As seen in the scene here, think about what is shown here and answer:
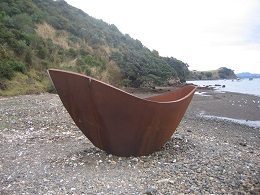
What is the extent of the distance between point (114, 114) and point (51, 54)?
23680mm

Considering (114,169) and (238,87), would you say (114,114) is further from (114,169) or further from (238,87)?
(238,87)

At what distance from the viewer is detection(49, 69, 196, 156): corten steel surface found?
5094 mm

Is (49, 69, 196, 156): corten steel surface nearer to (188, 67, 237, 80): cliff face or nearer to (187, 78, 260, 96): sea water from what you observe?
(187, 78, 260, 96): sea water

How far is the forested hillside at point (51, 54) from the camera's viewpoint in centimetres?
2036

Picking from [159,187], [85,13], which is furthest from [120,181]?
[85,13]

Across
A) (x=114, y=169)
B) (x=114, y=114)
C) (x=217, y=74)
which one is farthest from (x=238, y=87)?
(x=217, y=74)

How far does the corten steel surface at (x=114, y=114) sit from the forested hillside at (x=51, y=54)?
A: 13928mm

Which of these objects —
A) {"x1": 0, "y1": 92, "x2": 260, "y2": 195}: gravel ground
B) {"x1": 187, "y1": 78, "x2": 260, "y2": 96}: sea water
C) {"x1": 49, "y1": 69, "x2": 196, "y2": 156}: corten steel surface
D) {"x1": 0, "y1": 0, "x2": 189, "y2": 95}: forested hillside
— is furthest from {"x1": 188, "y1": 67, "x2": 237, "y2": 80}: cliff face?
{"x1": 49, "y1": 69, "x2": 196, "y2": 156}: corten steel surface

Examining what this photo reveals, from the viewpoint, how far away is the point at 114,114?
5234 millimetres

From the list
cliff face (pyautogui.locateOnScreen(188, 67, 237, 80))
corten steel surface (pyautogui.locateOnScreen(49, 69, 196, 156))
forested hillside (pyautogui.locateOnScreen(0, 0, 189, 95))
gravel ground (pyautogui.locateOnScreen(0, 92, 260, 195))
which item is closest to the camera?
gravel ground (pyautogui.locateOnScreen(0, 92, 260, 195))

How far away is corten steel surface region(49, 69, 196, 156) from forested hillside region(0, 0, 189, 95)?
1393 centimetres

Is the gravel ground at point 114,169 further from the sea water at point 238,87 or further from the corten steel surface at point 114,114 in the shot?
the sea water at point 238,87

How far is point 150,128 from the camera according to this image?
18.3ft

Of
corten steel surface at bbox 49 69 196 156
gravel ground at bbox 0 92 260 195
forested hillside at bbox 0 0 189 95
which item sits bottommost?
gravel ground at bbox 0 92 260 195
